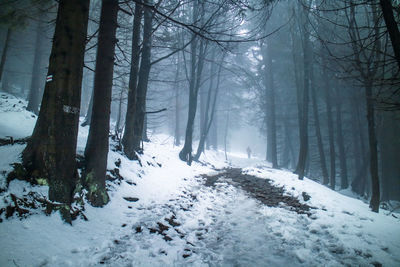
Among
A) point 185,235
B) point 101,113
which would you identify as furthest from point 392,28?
point 101,113

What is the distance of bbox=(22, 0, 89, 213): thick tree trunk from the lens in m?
3.18

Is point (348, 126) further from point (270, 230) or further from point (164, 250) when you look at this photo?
point (164, 250)

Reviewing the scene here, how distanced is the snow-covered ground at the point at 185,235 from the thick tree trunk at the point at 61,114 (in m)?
0.28

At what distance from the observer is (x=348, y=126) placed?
60.2ft

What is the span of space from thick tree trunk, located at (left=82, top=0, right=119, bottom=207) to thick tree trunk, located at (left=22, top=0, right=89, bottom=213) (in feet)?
1.95

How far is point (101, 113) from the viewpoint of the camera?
425 cm

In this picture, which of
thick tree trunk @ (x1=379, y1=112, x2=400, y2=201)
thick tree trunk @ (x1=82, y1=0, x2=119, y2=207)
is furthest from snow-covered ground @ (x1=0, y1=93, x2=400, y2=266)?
thick tree trunk @ (x1=379, y1=112, x2=400, y2=201)

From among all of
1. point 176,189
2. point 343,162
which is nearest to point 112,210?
point 176,189

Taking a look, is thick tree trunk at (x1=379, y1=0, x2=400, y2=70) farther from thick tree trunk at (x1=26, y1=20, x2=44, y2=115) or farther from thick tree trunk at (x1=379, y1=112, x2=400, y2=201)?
thick tree trunk at (x1=26, y1=20, x2=44, y2=115)

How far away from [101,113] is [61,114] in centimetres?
98

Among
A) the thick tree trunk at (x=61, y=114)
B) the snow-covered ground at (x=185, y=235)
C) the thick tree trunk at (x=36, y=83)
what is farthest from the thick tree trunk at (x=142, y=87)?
the thick tree trunk at (x=36, y=83)

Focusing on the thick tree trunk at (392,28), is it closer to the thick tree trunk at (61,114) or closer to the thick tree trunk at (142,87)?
the thick tree trunk at (61,114)

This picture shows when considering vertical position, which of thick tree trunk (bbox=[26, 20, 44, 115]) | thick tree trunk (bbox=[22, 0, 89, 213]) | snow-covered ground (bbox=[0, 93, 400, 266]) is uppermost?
thick tree trunk (bbox=[26, 20, 44, 115])

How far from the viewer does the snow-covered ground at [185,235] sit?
101 inches
